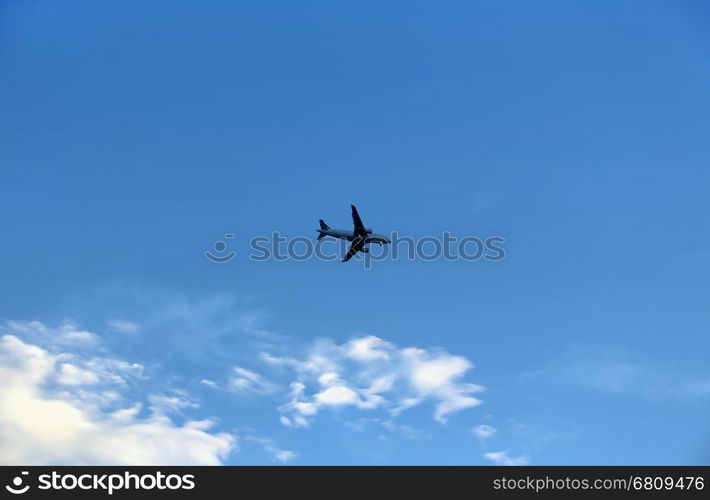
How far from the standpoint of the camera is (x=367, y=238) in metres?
190
